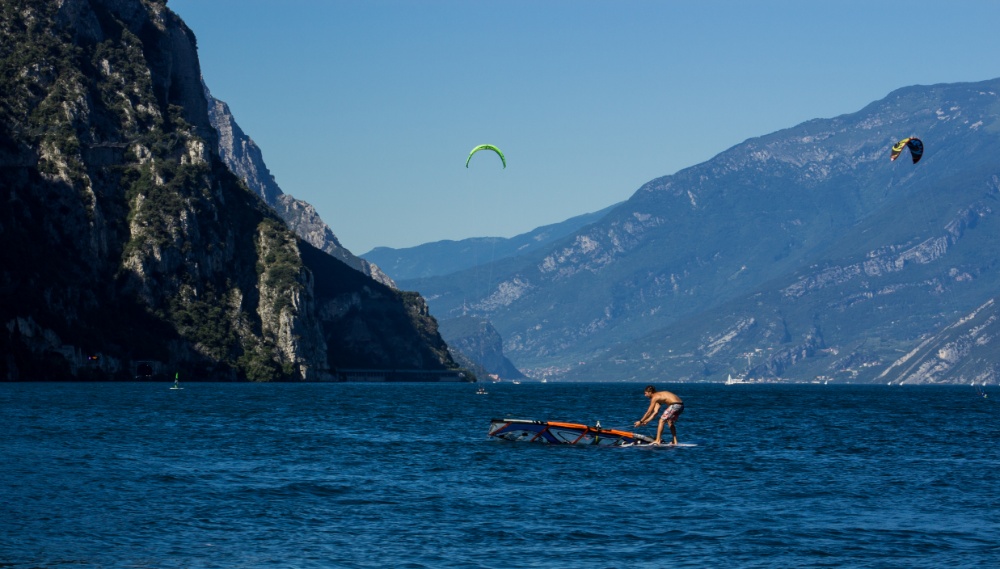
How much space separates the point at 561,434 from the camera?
296 ft

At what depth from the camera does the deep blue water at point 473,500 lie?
47.5 metres

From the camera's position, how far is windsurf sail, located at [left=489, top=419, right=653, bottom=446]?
89000 mm

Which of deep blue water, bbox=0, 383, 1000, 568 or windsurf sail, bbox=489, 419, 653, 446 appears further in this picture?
windsurf sail, bbox=489, 419, 653, 446

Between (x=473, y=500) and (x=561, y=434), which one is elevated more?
(x=561, y=434)

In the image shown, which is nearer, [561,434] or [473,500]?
[473,500]

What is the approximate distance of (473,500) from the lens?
61.3 metres

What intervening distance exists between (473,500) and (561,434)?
29401mm

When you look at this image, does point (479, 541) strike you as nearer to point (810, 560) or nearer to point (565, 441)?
point (810, 560)

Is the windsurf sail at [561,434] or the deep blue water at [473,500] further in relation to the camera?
the windsurf sail at [561,434]

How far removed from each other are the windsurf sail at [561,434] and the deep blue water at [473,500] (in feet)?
3.62

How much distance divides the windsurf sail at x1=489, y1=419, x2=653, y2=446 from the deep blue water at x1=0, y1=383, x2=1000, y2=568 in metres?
1.10

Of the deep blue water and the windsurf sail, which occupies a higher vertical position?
the windsurf sail

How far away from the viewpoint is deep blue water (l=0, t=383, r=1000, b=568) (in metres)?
47.5

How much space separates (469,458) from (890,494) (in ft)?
84.3
